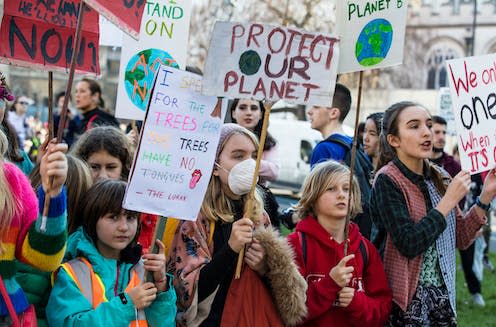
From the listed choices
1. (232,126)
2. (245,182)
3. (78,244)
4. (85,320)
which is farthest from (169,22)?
(85,320)

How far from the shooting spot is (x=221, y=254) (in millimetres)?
4223

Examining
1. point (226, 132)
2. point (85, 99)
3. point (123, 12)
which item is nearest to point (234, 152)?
point (226, 132)

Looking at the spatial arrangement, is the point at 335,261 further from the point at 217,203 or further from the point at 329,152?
the point at 329,152

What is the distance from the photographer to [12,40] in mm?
4281

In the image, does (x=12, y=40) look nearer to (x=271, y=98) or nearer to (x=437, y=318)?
(x=271, y=98)

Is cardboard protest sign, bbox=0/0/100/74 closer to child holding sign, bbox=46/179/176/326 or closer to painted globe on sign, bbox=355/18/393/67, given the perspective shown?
child holding sign, bbox=46/179/176/326

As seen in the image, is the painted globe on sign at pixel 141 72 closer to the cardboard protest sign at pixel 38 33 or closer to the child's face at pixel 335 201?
the cardboard protest sign at pixel 38 33

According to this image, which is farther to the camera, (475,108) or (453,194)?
(475,108)

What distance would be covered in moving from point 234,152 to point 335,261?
0.78 meters

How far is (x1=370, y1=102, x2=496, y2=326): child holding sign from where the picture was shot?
460 centimetres

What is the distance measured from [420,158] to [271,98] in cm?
107

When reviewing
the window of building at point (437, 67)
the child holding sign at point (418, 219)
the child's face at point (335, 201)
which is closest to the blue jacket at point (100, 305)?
the child's face at point (335, 201)

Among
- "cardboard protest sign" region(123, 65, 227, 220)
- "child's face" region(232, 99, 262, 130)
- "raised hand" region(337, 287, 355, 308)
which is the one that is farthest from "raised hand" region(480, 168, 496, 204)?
"child's face" region(232, 99, 262, 130)

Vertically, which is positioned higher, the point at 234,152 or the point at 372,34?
the point at 372,34
